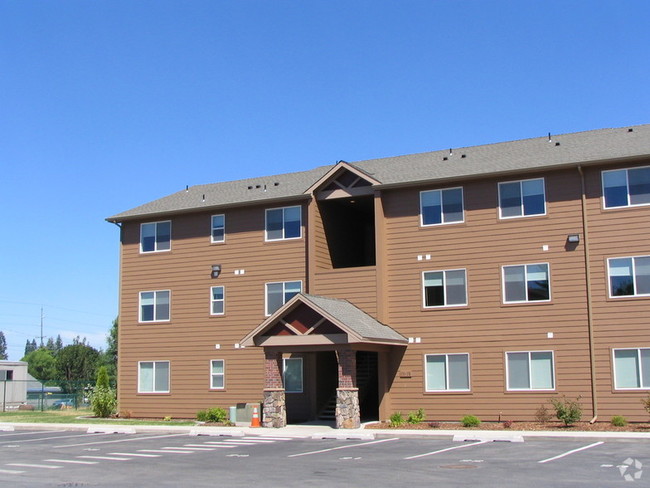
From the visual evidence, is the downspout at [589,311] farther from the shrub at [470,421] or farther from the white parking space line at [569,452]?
the white parking space line at [569,452]

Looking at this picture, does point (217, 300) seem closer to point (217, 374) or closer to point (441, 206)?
point (217, 374)

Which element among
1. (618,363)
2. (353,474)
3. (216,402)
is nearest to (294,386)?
(216,402)

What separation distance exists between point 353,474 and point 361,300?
1439 centimetres

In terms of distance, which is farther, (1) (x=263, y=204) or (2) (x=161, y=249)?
(2) (x=161, y=249)

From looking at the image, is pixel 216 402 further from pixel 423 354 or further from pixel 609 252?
pixel 609 252

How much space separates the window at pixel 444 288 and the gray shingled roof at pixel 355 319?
1.81m

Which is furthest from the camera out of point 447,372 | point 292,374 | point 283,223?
point 283,223

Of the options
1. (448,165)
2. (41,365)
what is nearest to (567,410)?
(448,165)

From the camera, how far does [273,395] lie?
27.7 m

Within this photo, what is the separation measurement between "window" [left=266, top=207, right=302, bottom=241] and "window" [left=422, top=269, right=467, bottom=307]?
5.70m

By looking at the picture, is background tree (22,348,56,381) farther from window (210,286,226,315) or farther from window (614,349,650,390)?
window (614,349,650,390)

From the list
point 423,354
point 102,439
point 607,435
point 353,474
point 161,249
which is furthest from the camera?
point 161,249

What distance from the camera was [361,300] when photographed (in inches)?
1168

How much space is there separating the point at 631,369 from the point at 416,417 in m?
7.30
